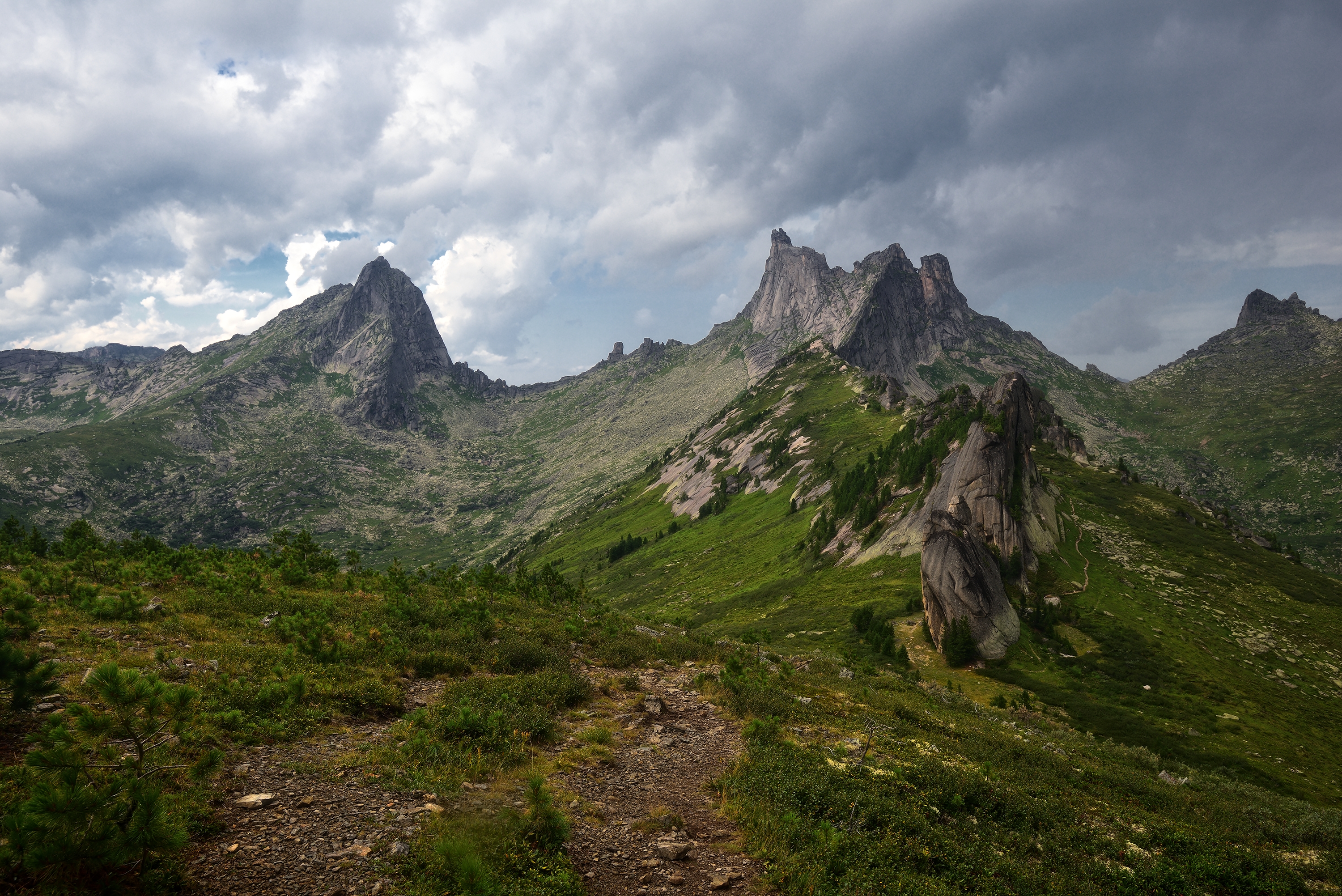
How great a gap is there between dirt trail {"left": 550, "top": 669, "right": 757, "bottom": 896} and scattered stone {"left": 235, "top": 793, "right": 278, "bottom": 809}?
6.58 meters

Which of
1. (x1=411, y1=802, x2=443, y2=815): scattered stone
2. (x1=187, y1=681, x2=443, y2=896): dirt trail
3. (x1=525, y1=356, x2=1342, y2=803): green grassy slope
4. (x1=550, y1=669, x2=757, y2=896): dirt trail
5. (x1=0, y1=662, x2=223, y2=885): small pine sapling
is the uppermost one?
(x1=0, y1=662, x2=223, y2=885): small pine sapling

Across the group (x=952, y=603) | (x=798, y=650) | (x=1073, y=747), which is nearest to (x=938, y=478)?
(x=952, y=603)

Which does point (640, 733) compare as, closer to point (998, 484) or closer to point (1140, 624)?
point (1140, 624)

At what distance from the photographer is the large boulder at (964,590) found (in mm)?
47781

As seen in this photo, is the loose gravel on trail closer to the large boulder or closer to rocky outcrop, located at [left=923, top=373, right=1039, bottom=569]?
the large boulder

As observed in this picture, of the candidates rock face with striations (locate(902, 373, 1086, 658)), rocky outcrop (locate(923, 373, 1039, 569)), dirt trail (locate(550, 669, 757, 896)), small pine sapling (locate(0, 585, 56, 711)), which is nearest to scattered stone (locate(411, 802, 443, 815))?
dirt trail (locate(550, 669, 757, 896))

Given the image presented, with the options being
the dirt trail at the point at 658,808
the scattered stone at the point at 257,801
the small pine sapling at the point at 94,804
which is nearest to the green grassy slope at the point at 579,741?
the small pine sapling at the point at 94,804

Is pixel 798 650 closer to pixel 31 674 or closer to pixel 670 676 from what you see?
pixel 670 676

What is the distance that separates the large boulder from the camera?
1881 inches

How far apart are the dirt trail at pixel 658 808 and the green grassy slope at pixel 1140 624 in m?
29.7

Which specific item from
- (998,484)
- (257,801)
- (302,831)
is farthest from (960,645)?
(257,801)

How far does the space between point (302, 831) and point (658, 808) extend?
861 cm

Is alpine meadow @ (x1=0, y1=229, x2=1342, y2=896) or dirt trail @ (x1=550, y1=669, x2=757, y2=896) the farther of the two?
dirt trail @ (x1=550, y1=669, x2=757, y2=896)

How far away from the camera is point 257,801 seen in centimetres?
1138
